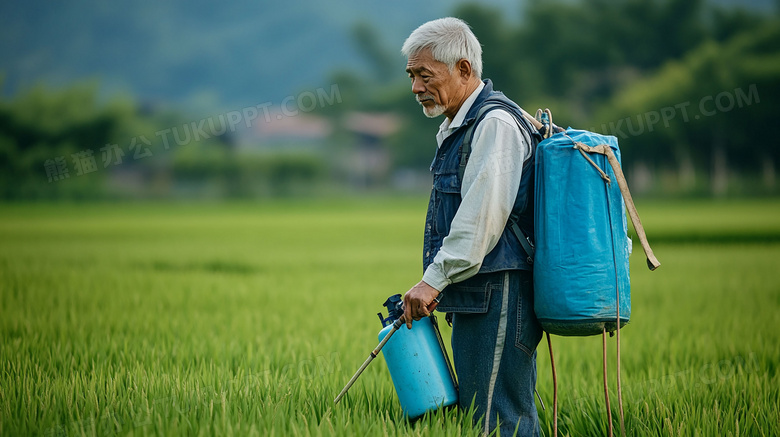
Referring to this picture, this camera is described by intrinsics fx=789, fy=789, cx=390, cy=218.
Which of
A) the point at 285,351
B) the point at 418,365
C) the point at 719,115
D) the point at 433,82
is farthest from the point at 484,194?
the point at 719,115

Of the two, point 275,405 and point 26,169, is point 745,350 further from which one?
point 26,169

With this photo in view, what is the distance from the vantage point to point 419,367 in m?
3.01

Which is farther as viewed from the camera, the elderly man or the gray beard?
the gray beard

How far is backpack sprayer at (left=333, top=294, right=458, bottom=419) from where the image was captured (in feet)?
9.88

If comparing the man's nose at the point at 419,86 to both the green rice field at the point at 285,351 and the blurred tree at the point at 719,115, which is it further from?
the blurred tree at the point at 719,115

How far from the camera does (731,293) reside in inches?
337

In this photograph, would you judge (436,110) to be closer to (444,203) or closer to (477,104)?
(477,104)

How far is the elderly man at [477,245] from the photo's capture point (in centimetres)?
276

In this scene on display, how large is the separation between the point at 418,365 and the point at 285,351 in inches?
91.8

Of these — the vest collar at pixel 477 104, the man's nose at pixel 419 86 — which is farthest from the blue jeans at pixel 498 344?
the man's nose at pixel 419 86

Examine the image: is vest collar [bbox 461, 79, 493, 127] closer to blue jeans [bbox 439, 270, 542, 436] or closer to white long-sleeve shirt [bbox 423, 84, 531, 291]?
white long-sleeve shirt [bbox 423, 84, 531, 291]

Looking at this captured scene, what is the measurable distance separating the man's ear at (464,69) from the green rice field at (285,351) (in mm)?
1261

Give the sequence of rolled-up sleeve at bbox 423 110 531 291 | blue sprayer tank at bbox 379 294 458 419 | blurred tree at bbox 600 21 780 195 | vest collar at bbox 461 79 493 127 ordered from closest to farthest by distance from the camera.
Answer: rolled-up sleeve at bbox 423 110 531 291
vest collar at bbox 461 79 493 127
blue sprayer tank at bbox 379 294 458 419
blurred tree at bbox 600 21 780 195

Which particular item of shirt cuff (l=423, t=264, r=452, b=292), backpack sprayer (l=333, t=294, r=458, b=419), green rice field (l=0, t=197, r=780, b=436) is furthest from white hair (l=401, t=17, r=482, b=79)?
green rice field (l=0, t=197, r=780, b=436)
